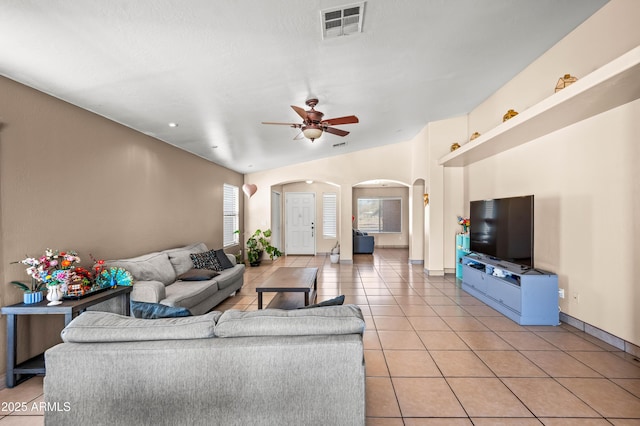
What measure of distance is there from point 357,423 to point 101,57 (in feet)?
9.91

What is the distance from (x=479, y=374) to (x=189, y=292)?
10.3 ft

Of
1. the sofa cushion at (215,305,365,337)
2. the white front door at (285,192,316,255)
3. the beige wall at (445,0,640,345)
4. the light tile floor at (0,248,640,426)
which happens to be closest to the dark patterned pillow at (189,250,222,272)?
the light tile floor at (0,248,640,426)

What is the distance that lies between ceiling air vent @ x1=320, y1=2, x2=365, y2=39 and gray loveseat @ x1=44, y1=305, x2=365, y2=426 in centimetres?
233

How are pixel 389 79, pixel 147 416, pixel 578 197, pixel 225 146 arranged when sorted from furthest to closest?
pixel 225 146 < pixel 389 79 < pixel 578 197 < pixel 147 416

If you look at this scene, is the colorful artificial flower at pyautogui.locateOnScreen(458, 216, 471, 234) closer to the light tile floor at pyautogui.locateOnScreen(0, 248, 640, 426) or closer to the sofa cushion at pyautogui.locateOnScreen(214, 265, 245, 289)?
the light tile floor at pyautogui.locateOnScreen(0, 248, 640, 426)

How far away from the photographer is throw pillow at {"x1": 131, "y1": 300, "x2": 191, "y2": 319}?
1793 mm

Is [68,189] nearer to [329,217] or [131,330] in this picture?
[131,330]

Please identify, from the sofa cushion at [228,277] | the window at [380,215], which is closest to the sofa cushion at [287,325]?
the sofa cushion at [228,277]

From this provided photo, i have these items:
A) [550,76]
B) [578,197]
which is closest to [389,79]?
[550,76]

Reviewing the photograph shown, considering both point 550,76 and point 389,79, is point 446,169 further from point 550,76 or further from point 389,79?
point 389,79

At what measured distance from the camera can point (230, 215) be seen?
744 cm

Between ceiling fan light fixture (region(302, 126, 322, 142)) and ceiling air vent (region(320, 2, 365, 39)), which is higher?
ceiling air vent (region(320, 2, 365, 39))

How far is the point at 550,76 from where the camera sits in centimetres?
379

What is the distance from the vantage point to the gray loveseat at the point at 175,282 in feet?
10.3
